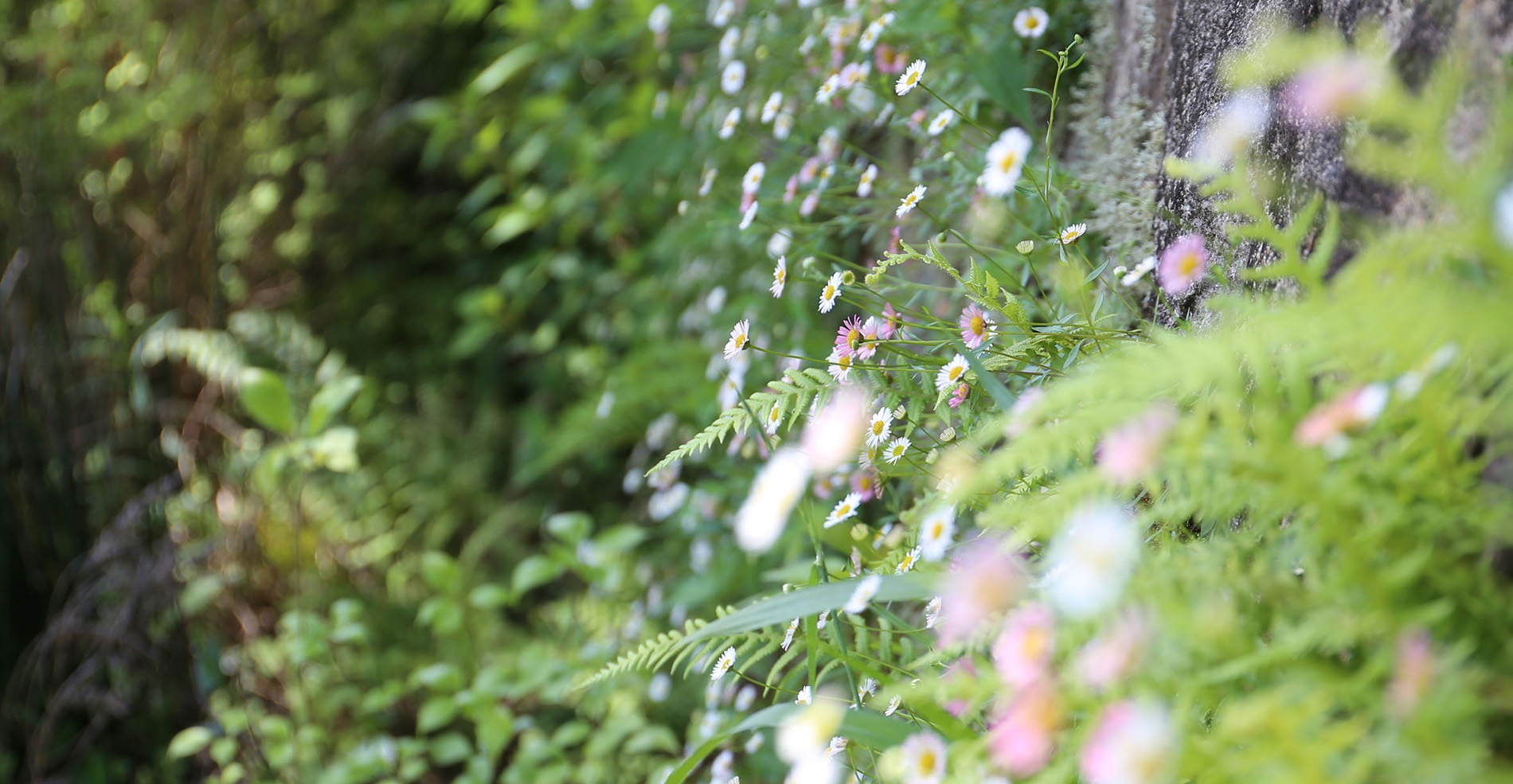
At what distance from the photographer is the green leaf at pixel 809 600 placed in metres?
0.61

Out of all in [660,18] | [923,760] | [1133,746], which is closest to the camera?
[1133,746]

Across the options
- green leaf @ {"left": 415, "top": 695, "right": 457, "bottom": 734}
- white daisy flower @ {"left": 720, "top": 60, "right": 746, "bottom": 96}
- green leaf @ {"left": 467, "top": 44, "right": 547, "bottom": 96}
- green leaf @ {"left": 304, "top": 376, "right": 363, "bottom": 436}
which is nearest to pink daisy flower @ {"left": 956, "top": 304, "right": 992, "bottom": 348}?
white daisy flower @ {"left": 720, "top": 60, "right": 746, "bottom": 96}

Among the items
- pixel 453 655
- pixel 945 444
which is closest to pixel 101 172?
pixel 453 655

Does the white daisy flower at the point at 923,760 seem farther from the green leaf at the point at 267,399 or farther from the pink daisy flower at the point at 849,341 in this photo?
the green leaf at the point at 267,399

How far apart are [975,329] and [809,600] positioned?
0.98 ft

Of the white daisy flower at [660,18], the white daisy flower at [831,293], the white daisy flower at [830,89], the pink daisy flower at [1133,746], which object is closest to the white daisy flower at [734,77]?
the white daisy flower at [660,18]

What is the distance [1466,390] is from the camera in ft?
1.56

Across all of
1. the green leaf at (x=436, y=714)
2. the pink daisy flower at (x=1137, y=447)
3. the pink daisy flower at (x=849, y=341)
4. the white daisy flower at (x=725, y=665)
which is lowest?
the green leaf at (x=436, y=714)

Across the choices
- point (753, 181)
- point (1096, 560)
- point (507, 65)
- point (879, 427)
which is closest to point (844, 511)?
point (879, 427)

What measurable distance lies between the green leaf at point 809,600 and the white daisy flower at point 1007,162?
1.28ft

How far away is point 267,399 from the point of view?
1527 millimetres

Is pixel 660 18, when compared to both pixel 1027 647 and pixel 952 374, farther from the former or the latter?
pixel 1027 647

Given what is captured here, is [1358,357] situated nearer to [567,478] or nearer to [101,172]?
[567,478]

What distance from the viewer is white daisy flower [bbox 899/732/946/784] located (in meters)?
0.54
